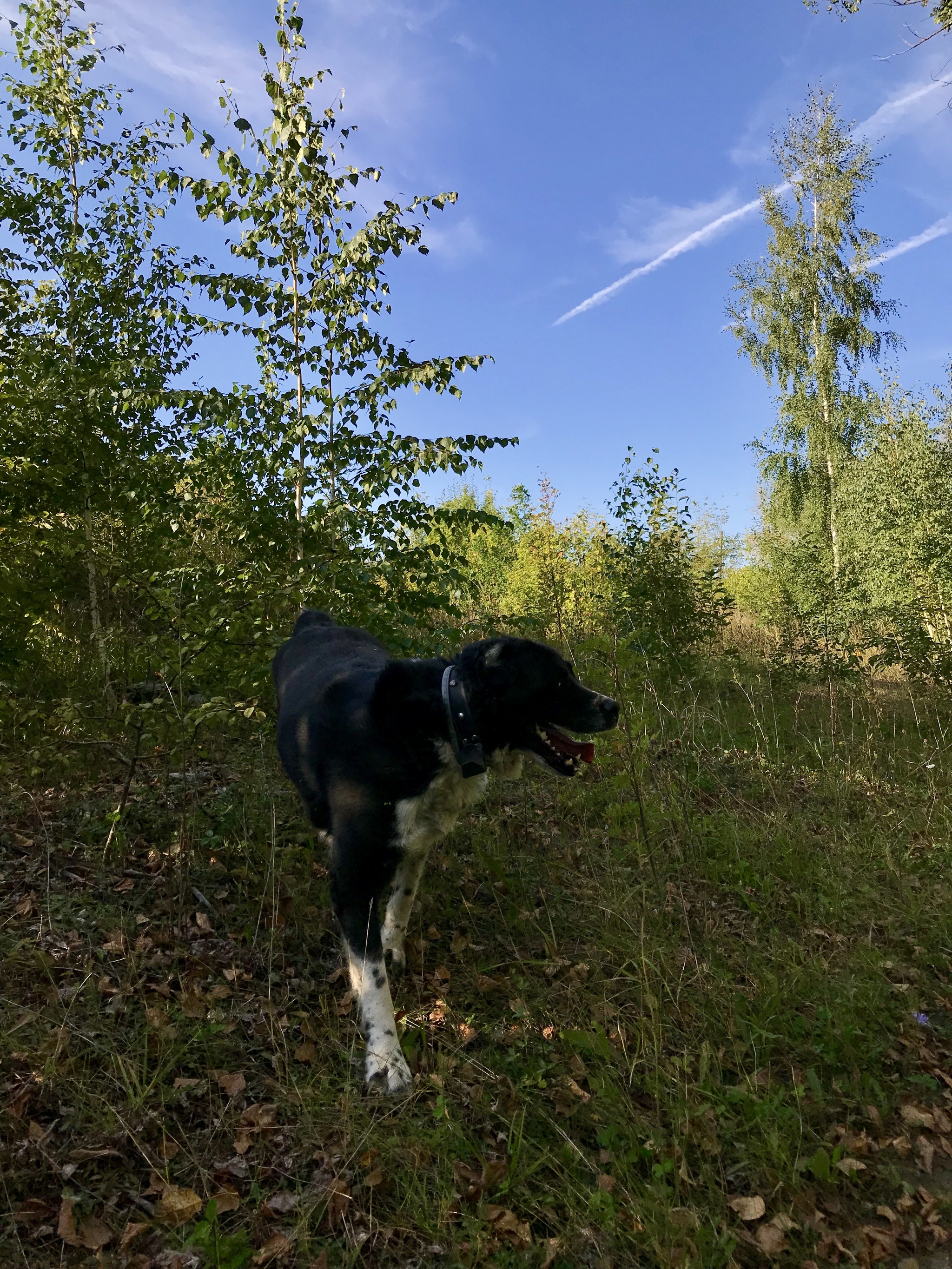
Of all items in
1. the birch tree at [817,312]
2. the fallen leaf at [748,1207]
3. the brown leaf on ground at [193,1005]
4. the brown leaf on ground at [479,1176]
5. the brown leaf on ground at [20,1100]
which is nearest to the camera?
the fallen leaf at [748,1207]

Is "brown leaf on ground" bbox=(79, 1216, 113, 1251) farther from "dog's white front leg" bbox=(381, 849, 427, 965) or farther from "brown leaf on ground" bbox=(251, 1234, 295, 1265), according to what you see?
"dog's white front leg" bbox=(381, 849, 427, 965)

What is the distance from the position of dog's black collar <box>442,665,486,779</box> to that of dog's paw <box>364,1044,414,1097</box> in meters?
1.14

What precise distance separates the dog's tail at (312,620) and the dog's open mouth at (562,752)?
1.85 metres

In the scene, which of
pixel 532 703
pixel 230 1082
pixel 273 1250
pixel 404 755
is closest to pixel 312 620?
pixel 404 755

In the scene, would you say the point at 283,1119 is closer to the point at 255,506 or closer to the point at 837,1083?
the point at 837,1083

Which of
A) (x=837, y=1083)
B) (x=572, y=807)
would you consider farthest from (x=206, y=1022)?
(x=572, y=807)

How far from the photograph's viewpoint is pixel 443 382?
205 inches

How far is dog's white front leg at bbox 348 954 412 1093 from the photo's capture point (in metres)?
2.79

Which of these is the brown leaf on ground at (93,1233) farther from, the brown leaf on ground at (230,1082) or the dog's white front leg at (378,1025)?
the dog's white front leg at (378,1025)

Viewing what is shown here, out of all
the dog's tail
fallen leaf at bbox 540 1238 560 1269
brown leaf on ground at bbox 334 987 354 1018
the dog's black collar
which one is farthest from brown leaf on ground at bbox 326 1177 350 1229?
the dog's tail

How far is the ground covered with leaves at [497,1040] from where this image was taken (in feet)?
7.10

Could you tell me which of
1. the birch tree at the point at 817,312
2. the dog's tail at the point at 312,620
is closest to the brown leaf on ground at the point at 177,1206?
the dog's tail at the point at 312,620

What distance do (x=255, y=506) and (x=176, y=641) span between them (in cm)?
148

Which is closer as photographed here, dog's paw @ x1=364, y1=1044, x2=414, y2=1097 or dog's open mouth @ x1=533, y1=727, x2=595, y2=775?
dog's paw @ x1=364, y1=1044, x2=414, y2=1097
